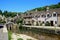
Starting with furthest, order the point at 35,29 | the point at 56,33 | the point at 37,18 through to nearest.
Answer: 1. the point at 37,18
2. the point at 35,29
3. the point at 56,33

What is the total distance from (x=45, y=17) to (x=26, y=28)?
11351 millimetres

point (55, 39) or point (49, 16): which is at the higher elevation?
point (49, 16)

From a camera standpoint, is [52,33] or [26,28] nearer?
[52,33]

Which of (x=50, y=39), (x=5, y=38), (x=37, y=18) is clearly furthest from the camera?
(x=37, y=18)

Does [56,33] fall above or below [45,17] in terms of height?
below

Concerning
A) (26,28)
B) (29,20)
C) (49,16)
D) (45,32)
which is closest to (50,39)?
(45,32)

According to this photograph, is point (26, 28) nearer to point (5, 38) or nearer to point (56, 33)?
point (56, 33)

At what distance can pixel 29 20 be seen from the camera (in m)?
71.9

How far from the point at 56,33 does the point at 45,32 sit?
15.8 feet

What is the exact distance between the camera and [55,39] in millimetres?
33188

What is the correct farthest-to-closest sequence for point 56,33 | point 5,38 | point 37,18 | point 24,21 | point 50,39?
point 24,21 < point 37,18 < point 56,33 < point 50,39 < point 5,38

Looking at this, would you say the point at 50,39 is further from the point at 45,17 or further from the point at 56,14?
the point at 45,17

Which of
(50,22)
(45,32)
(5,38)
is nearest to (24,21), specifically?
(50,22)

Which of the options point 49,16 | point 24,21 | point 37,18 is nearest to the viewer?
point 49,16
